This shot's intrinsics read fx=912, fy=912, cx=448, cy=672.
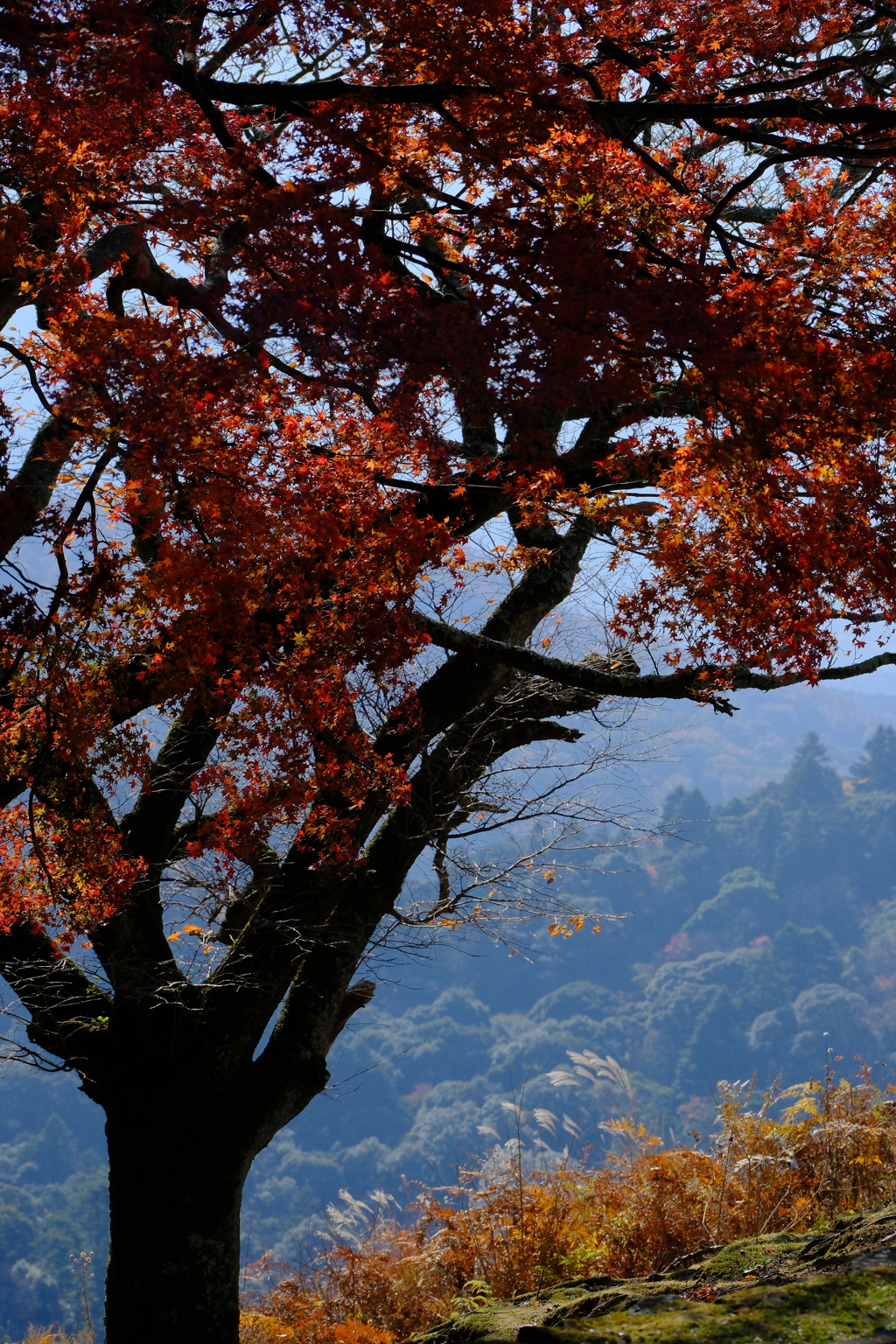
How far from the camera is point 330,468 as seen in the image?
4.82 metres

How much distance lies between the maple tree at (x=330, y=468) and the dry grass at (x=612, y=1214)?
1.60 m

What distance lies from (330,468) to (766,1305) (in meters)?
3.95

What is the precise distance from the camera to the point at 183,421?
344 cm

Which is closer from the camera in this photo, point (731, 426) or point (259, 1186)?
point (731, 426)

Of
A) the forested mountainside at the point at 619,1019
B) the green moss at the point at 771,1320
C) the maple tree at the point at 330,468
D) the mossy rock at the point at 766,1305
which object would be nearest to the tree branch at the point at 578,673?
the maple tree at the point at 330,468

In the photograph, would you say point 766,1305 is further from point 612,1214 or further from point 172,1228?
→ point 612,1214

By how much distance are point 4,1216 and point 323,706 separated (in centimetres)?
7076

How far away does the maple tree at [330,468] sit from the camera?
3209 millimetres

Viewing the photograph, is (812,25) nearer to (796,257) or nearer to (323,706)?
(796,257)

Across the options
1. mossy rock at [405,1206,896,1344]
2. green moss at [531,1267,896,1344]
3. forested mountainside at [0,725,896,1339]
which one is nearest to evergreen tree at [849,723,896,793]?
forested mountainside at [0,725,896,1339]

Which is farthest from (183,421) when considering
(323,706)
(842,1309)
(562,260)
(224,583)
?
(842,1309)

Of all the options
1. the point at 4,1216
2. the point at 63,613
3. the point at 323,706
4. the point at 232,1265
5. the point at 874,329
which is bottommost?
the point at 4,1216

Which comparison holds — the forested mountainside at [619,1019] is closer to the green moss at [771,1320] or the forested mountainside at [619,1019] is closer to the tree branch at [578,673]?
the tree branch at [578,673]

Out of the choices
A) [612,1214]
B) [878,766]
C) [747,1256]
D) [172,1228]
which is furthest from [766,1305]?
[878,766]
